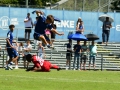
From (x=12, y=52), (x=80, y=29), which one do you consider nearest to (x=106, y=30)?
(x=80, y=29)

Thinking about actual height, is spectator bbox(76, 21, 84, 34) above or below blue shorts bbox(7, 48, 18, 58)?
above

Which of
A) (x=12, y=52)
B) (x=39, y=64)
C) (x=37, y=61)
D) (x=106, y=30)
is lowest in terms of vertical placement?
(x=39, y=64)

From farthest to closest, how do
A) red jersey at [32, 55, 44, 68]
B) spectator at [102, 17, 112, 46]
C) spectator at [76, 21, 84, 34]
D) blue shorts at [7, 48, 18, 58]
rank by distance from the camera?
spectator at [102, 17, 112, 46], spectator at [76, 21, 84, 34], blue shorts at [7, 48, 18, 58], red jersey at [32, 55, 44, 68]

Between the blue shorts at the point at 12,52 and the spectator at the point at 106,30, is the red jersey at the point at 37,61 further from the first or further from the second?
the spectator at the point at 106,30

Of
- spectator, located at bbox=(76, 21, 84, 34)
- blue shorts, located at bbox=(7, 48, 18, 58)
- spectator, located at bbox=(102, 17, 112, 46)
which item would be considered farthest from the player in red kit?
spectator, located at bbox=(102, 17, 112, 46)

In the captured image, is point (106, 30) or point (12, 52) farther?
point (106, 30)

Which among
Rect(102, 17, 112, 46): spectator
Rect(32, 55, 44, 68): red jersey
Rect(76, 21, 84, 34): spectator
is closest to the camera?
Rect(32, 55, 44, 68): red jersey

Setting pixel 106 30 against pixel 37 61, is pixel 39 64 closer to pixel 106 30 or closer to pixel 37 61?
pixel 37 61

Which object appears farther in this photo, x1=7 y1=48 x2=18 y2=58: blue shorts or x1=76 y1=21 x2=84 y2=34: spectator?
x1=76 y1=21 x2=84 y2=34: spectator

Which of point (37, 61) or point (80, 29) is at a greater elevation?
point (80, 29)

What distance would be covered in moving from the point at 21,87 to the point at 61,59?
49.6 feet

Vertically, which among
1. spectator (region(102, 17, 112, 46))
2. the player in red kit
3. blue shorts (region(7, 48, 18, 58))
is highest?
spectator (region(102, 17, 112, 46))

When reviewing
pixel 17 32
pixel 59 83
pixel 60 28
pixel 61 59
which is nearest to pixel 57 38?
pixel 60 28

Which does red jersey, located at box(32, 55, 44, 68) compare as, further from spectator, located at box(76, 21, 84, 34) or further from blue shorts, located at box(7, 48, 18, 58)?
spectator, located at box(76, 21, 84, 34)
